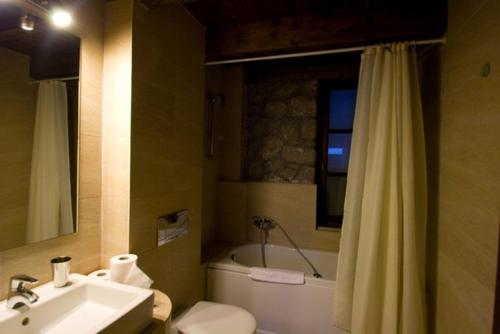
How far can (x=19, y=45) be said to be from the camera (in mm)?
1020

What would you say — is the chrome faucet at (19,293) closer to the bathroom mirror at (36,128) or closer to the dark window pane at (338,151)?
the bathroom mirror at (36,128)

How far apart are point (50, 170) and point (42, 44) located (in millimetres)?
563

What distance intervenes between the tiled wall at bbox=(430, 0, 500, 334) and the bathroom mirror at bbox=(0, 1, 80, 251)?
183 cm

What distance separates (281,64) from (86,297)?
2504 millimetres

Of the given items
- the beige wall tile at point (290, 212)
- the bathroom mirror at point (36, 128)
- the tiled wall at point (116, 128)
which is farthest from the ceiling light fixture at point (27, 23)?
the beige wall tile at point (290, 212)

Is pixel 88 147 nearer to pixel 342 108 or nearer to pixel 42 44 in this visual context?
pixel 42 44

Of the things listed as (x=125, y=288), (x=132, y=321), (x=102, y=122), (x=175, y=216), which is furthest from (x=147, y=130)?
(x=132, y=321)

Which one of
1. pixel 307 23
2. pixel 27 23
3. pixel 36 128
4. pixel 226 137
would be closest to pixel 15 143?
pixel 36 128

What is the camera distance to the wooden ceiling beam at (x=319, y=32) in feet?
5.02

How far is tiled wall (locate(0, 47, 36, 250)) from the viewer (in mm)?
964

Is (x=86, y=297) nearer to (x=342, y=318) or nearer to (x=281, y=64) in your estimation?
(x=342, y=318)

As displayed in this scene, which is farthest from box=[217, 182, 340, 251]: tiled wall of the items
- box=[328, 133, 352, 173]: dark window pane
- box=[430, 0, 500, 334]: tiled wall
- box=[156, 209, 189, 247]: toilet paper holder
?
box=[430, 0, 500, 334]: tiled wall

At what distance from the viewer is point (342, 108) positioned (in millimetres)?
2598

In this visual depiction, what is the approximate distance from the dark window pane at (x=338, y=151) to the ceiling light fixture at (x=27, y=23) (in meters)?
2.37
